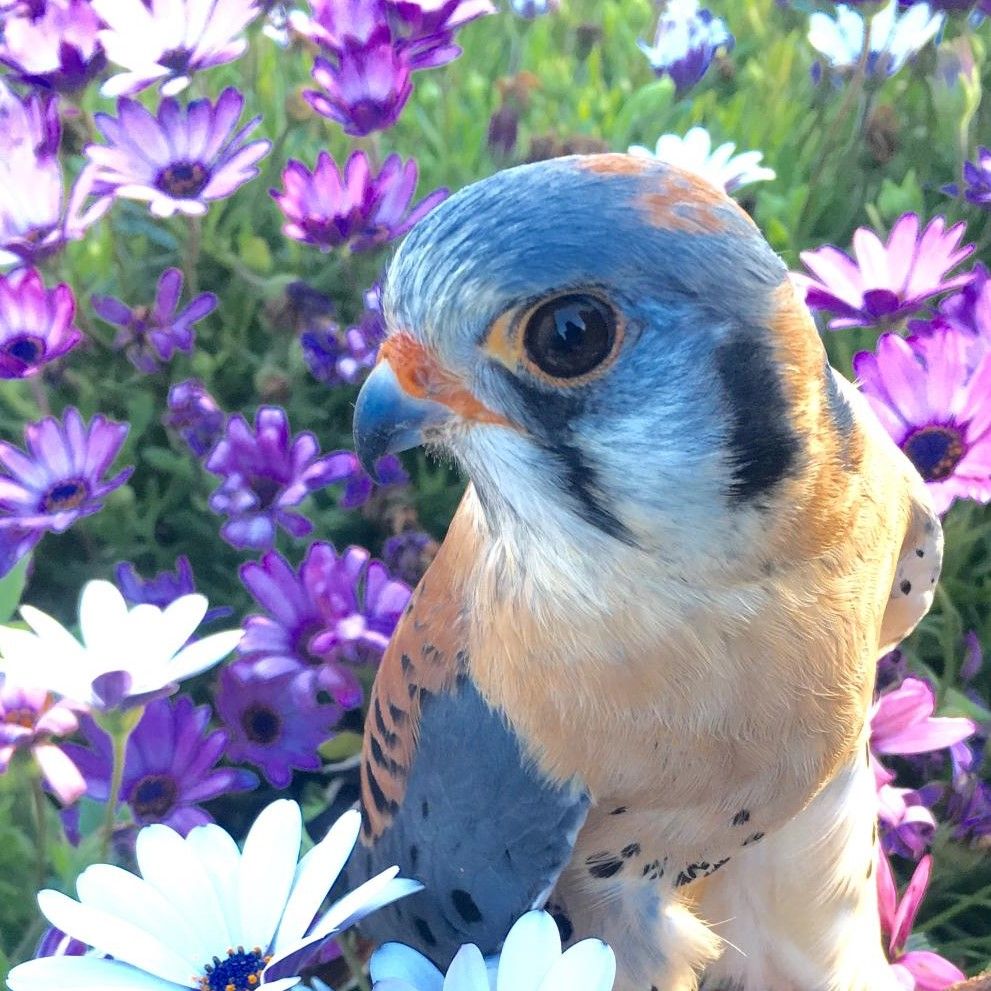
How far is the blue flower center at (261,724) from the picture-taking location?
1.51 meters

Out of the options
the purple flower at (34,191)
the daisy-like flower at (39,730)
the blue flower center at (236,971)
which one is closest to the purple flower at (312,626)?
the daisy-like flower at (39,730)

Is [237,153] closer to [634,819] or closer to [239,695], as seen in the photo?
[239,695]

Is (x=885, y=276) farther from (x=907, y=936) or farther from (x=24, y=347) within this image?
(x=24, y=347)

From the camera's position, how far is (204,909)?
38.2 inches

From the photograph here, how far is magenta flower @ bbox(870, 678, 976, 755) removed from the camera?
1.49 metres

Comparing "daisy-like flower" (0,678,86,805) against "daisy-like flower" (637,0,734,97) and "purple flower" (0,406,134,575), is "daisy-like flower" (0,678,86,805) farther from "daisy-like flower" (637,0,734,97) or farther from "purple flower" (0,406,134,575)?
"daisy-like flower" (637,0,734,97)

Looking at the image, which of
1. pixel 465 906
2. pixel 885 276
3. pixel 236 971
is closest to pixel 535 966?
pixel 236 971

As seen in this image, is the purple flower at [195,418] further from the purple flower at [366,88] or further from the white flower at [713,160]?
the white flower at [713,160]

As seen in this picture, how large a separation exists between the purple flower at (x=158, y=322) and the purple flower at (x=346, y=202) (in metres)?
0.20

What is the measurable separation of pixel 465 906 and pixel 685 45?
75.2 inches

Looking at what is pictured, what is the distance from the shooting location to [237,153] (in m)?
1.85

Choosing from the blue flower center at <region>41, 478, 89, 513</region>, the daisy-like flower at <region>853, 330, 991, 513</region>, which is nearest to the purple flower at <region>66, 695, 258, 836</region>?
the blue flower center at <region>41, 478, 89, 513</region>

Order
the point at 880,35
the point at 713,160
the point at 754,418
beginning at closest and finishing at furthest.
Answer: the point at 754,418 < the point at 713,160 < the point at 880,35

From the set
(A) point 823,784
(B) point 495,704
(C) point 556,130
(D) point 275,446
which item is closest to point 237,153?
(D) point 275,446
